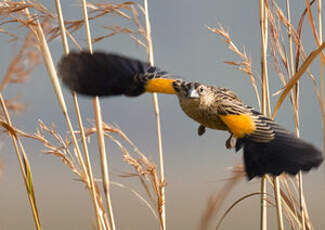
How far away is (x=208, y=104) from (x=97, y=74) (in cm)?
41

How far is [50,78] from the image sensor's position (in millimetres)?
1758

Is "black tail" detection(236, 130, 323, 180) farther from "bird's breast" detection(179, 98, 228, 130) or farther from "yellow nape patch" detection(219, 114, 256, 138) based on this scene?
"bird's breast" detection(179, 98, 228, 130)

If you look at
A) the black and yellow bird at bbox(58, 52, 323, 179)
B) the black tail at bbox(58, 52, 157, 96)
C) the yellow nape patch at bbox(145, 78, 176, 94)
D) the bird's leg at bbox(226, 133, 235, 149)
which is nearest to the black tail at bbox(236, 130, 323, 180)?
the black and yellow bird at bbox(58, 52, 323, 179)

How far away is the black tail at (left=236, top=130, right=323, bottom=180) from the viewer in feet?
4.74

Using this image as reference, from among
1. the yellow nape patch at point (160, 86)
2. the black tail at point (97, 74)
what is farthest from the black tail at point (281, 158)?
the black tail at point (97, 74)

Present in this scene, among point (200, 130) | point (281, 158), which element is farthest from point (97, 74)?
point (281, 158)

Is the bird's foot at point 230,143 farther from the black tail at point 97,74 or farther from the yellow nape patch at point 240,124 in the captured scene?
the black tail at point 97,74

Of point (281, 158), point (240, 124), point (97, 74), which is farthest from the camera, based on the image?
point (97, 74)

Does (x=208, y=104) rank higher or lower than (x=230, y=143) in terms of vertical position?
higher

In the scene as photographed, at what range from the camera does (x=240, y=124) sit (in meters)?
1.59

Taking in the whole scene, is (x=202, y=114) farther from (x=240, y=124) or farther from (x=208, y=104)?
(x=240, y=124)

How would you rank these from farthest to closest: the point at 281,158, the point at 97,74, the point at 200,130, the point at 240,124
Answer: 1. the point at 200,130
2. the point at 97,74
3. the point at 240,124
4. the point at 281,158

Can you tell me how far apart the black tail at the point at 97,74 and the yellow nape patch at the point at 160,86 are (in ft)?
0.14

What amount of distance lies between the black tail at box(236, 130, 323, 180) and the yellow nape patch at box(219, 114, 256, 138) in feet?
0.19
